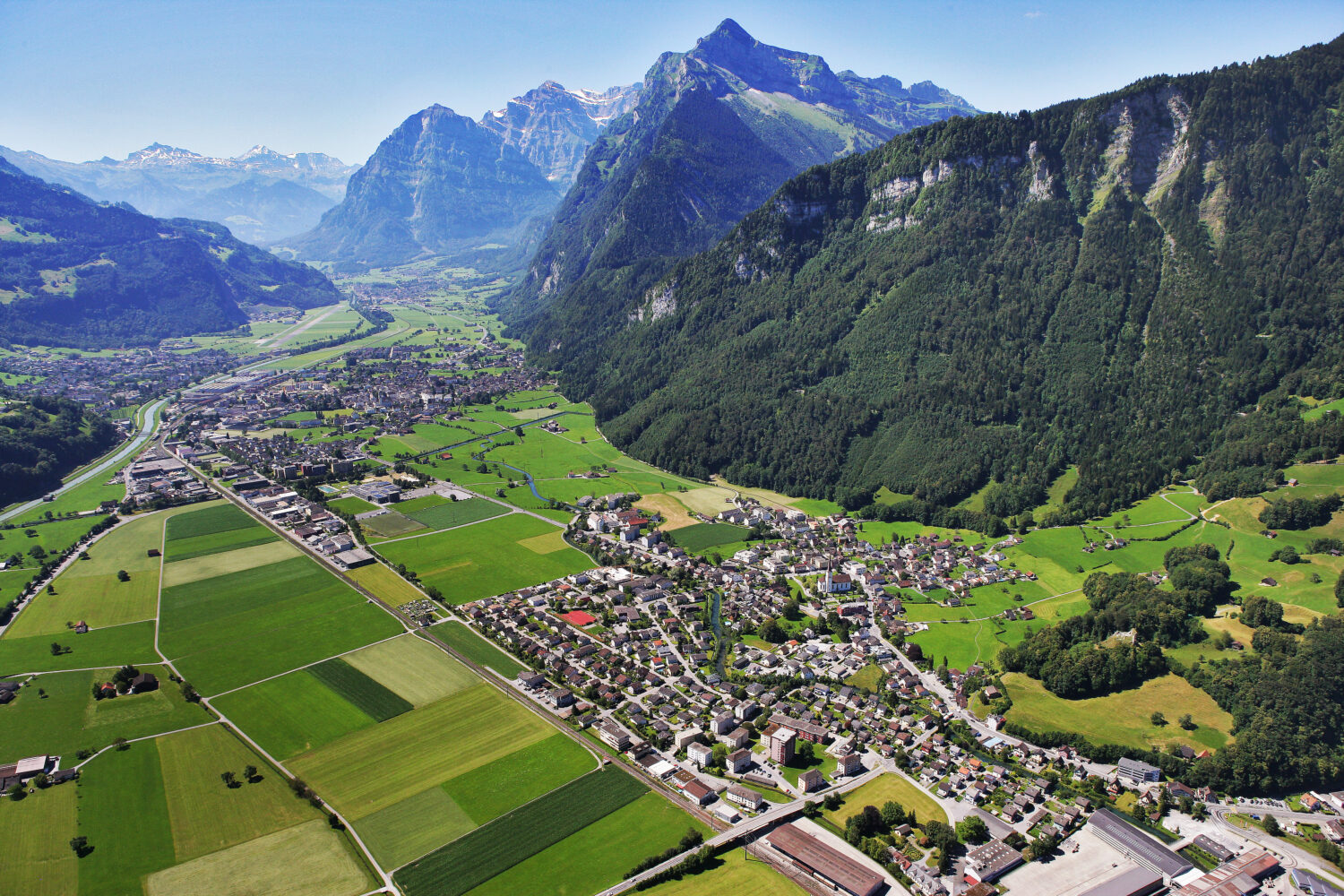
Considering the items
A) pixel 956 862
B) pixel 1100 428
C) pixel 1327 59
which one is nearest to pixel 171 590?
pixel 956 862

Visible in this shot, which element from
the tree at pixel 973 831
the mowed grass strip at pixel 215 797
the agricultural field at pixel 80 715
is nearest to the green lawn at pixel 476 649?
the mowed grass strip at pixel 215 797

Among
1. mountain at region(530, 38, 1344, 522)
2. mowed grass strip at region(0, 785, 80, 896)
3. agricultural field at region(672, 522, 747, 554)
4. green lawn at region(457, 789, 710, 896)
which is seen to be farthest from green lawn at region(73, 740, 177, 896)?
mountain at region(530, 38, 1344, 522)

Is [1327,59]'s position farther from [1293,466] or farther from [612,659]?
[612,659]

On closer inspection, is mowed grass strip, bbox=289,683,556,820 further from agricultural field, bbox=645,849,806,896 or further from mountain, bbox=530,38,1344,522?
mountain, bbox=530,38,1344,522

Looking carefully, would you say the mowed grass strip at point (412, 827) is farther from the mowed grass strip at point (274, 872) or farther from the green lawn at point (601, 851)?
the green lawn at point (601, 851)

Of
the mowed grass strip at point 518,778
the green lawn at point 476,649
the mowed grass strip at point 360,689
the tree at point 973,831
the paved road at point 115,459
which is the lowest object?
the paved road at point 115,459

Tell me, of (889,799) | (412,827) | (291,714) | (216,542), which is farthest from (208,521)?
(889,799)
